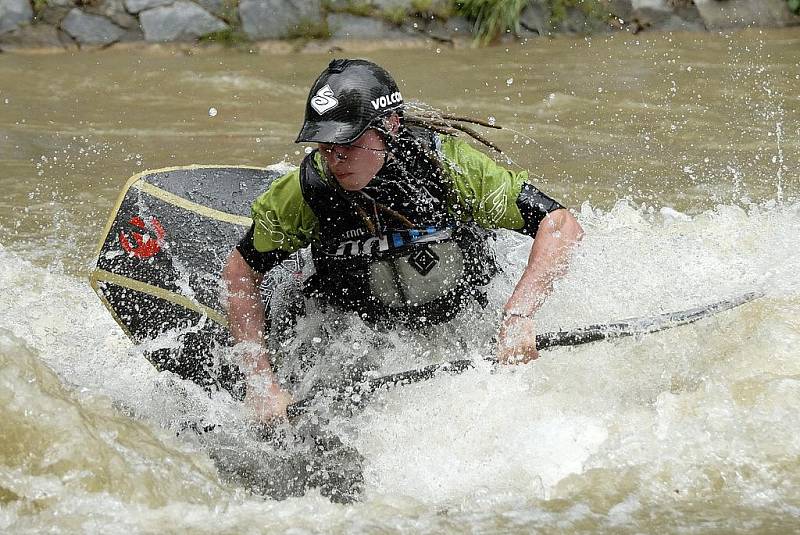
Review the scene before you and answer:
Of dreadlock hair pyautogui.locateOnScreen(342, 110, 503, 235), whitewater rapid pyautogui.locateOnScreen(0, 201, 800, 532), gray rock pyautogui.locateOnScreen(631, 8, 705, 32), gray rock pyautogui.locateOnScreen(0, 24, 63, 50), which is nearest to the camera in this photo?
whitewater rapid pyautogui.locateOnScreen(0, 201, 800, 532)

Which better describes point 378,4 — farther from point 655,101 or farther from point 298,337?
Answer: point 298,337

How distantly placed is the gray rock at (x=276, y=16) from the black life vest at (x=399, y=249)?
629cm

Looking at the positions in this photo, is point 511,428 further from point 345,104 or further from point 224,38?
point 224,38

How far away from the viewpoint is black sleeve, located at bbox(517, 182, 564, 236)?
3.33 metres

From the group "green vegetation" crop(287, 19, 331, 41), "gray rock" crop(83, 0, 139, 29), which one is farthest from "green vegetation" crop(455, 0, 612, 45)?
"gray rock" crop(83, 0, 139, 29)

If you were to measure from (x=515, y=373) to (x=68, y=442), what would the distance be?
1.36 m

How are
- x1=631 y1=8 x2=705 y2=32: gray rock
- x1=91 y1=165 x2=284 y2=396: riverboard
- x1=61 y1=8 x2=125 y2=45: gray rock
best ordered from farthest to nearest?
1. x1=631 y1=8 x2=705 y2=32: gray rock
2. x1=61 y1=8 x2=125 y2=45: gray rock
3. x1=91 y1=165 x2=284 y2=396: riverboard

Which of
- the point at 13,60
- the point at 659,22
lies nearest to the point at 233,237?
the point at 13,60

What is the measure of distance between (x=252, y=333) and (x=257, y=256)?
267 millimetres

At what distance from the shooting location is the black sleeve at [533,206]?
3.33 metres

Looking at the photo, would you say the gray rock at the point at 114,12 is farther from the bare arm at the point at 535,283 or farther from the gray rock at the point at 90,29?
the bare arm at the point at 535,283

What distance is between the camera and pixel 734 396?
3.53 metres

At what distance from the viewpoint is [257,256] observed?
3.48 m

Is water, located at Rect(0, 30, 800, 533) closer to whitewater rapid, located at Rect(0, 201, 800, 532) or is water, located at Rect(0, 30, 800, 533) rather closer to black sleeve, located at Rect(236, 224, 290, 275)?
whitewater rapid, located at Rect(0, 201, 800, 532)
